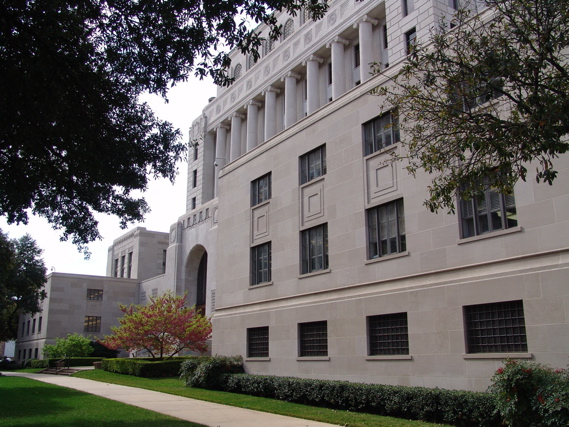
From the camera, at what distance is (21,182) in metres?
14.5

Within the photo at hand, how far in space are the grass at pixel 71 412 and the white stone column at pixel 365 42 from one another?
27.4 metres

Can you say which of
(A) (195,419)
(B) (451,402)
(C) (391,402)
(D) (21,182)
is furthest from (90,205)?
(B) (451,402)

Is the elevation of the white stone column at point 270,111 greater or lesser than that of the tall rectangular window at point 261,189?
greater

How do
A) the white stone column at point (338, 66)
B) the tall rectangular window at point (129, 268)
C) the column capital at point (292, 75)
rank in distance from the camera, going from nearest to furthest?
the white stone column at point (338, 66) → the column capital at point (292, 75) → the tall rectangular window at point (129, 268)

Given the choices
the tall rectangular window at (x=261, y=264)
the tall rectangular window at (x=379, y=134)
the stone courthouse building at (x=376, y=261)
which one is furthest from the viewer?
the tall rectangular window at (x=261, y=264)

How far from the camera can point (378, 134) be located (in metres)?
20.0

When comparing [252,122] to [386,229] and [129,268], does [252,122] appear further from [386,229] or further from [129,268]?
[386,229]

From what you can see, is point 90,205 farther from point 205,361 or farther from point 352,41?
point 352,41

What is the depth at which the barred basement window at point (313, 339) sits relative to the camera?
69.2 ft

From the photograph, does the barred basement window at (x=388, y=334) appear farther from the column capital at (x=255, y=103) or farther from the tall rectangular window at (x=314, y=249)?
the column capital at (x=255, y=103)

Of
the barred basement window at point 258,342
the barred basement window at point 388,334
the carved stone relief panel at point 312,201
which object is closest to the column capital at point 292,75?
the carved stone relief panel at point 312,201

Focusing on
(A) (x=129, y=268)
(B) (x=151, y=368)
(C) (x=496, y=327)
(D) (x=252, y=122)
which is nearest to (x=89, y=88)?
(C) (x=496, y=327)

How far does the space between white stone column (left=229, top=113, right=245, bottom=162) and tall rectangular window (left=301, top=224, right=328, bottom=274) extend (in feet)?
100

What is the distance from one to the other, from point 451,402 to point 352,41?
3333 centimetres
